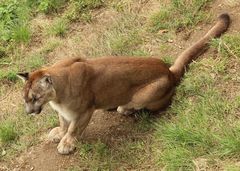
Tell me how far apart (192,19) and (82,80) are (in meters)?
1.88

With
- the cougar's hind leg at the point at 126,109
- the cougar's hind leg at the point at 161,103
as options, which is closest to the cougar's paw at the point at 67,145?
the cougar's hind leg at the point at 126,109

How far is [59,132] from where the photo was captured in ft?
19.3

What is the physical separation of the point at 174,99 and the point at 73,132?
Answer: 3.89 feet

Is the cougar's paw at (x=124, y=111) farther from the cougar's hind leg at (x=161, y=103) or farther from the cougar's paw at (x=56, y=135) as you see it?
the cougar's paw at (x=56, y=135)

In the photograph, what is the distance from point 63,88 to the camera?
5.38 meters

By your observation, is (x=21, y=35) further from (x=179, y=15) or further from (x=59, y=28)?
(x=179, y=15)

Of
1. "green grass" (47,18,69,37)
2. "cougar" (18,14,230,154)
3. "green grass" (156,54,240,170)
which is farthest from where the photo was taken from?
"green grass" (47,18,69,37)

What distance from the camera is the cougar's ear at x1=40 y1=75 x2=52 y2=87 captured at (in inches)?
204

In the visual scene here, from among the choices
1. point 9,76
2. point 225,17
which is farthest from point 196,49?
point 9,76

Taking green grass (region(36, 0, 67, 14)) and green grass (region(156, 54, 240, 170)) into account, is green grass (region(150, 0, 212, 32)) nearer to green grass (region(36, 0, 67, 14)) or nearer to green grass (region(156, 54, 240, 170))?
green grass (region(156, 54, 240, 170))

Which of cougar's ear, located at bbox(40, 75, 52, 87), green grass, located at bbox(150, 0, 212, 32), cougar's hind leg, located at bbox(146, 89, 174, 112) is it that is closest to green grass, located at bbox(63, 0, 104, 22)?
green grass, located at bbox(150, 0, 212, 32)

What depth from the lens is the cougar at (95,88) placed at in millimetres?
5324

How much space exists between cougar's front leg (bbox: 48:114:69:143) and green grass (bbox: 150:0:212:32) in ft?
6.05

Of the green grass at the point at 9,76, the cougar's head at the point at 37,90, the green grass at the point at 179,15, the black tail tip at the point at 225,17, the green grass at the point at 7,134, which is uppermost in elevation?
the black tail tip at the point at 225,17
